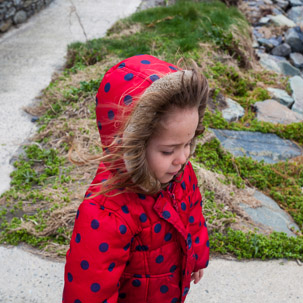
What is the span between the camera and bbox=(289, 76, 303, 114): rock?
5.29 m

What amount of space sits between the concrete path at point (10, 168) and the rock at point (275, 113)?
2321mm

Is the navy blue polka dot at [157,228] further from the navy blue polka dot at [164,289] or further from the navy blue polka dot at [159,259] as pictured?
the navy blue polka dot at [164,289]

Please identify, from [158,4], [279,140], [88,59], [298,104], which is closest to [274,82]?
[298,104]

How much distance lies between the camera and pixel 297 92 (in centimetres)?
567

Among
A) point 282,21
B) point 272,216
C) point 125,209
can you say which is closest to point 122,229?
point 125,209

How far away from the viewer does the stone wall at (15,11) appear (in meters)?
6.13

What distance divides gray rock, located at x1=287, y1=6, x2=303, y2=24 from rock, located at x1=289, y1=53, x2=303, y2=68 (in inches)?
89.4

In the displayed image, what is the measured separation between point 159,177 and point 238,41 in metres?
5.09

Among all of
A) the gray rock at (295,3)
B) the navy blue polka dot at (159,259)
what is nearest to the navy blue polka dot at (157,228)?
the navy blue polka dot at (159,259)

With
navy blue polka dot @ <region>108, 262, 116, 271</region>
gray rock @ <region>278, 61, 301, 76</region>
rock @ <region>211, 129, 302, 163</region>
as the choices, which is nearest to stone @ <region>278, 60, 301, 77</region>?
gray rock @ <region>278, 61, 301, 76</region>

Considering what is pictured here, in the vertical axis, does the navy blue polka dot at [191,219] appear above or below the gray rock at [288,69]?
above

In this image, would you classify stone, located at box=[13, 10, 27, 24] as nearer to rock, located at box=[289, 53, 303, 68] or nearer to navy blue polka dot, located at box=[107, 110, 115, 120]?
rock, located at box=[289, 53, 303, 68]

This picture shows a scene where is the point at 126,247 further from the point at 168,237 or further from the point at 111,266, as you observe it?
the point at 168,237

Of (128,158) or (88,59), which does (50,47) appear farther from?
(128,158)
